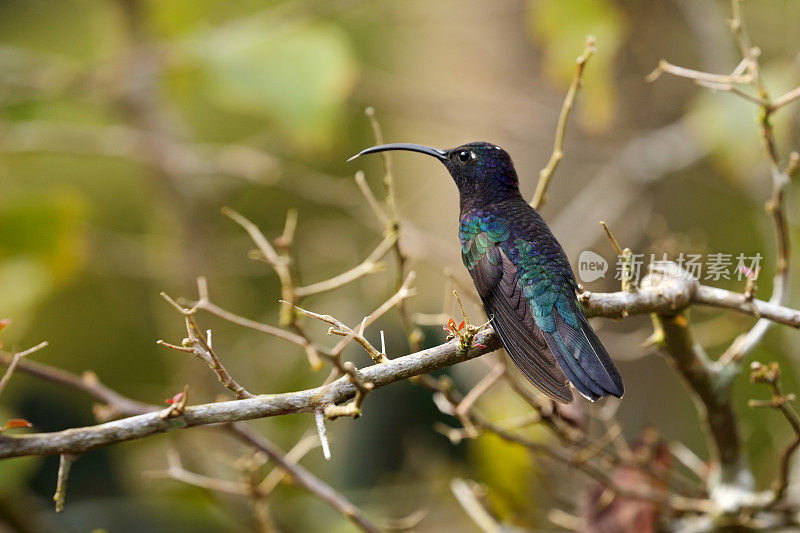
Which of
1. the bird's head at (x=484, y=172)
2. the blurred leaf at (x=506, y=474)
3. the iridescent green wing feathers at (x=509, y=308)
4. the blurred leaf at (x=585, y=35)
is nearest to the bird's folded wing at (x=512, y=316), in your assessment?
the iridescent green wing feathers at (x=509, y=308)

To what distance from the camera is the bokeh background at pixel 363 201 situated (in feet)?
9.81

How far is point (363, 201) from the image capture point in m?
4.71

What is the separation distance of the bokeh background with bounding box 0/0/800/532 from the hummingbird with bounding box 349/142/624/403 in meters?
0.63

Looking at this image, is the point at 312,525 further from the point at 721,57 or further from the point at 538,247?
the point at 721,57

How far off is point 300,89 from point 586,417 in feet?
5.29

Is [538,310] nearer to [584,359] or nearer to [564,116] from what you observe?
[584,359]

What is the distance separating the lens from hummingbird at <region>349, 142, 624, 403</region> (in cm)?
139

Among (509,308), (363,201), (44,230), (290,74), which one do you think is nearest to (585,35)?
(290,74)

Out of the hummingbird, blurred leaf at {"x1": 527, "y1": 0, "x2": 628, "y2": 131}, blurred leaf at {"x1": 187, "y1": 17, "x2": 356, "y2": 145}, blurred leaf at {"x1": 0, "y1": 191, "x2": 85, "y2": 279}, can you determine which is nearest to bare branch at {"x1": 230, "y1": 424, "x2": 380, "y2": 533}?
the hummingbird

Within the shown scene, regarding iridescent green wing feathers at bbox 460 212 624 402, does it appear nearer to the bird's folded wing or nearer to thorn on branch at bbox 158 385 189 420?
the bird's folded wing

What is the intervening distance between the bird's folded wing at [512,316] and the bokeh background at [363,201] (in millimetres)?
716

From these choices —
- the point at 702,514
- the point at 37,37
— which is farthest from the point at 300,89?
the point at 37,37

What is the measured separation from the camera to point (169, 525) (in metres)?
2.87

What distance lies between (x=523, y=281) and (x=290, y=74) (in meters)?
1.81
